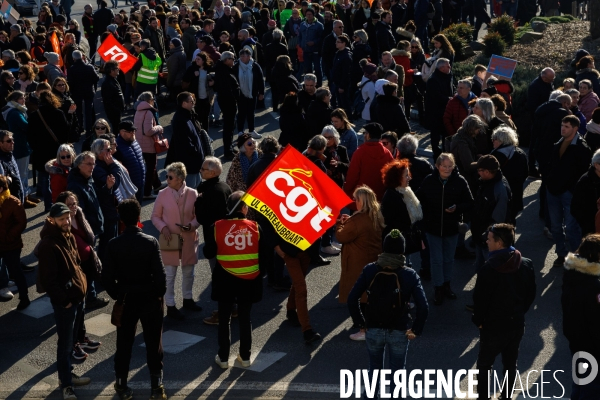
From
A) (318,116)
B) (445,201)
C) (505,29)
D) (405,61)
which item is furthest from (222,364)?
(505,29)

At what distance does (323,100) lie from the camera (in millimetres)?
13992

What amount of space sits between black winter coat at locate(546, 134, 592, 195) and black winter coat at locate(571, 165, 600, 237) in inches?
27.5

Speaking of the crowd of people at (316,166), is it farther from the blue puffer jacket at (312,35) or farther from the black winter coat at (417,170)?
the blue puffer jacket at (312,35)

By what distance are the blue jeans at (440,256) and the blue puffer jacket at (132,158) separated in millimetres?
4371

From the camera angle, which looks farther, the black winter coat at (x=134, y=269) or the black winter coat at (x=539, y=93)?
the black winter coat at (x=539, y=93)

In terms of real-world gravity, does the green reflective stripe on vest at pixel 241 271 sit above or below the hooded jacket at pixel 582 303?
below

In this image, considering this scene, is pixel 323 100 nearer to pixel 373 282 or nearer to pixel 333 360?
pixel 333 360

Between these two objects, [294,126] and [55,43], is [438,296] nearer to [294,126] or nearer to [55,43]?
[294,126]

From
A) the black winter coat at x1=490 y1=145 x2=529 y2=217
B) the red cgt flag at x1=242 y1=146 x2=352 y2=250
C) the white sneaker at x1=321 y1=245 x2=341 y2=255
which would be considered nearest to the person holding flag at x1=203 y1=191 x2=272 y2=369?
the red cgt flag at x1=242 y1=146 x2=352 y2=250

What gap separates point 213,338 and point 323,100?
539 cm

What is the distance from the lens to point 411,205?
993cm

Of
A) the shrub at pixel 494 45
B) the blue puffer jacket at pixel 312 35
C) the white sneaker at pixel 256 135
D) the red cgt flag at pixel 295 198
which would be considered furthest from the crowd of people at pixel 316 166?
the shrub at pixel 494 45

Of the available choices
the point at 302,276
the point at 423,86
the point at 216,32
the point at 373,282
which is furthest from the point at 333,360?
the point at 216,32

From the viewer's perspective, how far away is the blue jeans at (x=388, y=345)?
772 cm
